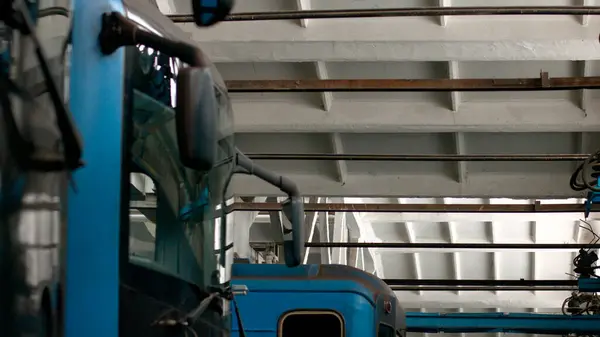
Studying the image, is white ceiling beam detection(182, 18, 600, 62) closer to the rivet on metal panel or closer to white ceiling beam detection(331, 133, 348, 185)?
the rivet on metal panel

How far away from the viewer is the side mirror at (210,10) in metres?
3.35

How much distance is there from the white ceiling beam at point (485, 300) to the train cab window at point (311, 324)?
11796 mm

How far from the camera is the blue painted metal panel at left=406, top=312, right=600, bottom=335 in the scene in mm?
10836

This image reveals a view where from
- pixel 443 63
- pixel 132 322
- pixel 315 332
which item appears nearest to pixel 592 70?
pixel 443 63

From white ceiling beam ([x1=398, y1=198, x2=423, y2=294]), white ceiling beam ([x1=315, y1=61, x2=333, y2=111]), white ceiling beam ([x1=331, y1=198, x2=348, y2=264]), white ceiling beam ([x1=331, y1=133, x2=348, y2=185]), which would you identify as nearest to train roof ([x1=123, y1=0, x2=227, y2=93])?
white ceiling beam ([x1=315, y1=61, x2=333, y2=111])

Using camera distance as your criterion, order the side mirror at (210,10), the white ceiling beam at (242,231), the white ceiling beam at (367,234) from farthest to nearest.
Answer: the white ceiling beam at (367,234), the white ceiling beam at (242,231), the side mirror at (210,10)

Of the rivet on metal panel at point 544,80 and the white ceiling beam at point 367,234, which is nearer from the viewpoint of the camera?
the rivet on metal panel at point 544,80

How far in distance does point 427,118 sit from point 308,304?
313cm

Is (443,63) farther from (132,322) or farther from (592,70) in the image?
(132,322)

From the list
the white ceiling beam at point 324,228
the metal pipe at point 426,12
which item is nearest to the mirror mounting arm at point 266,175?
the metal pipe at point 426,12

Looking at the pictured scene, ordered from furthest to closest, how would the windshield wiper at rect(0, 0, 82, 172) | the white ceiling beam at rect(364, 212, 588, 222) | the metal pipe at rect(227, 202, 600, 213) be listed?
the white ceiling beam at rect(364, 212, 588, 222)
the metal pipe at rect(227, 202, 600, 213)
the windshield wiper at rect(0, 0, 82, 172)

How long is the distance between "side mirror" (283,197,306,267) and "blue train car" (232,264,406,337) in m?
2.50

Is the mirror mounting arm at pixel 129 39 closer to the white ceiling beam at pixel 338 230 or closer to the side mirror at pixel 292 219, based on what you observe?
the side mirror at pixel 292 219

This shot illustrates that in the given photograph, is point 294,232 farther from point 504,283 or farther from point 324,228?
point 324,228
